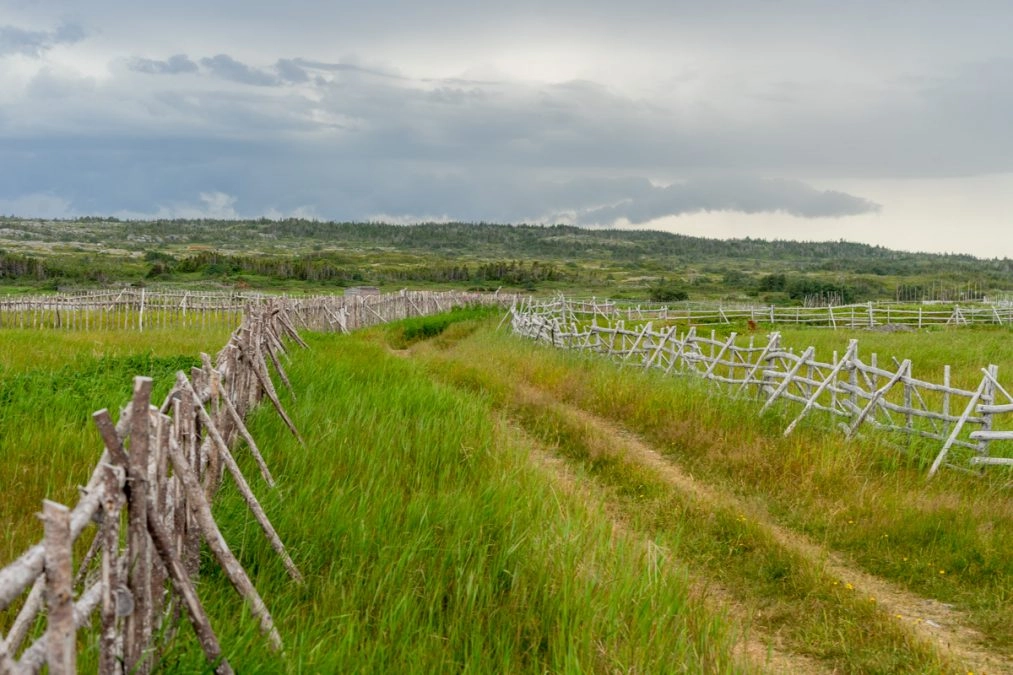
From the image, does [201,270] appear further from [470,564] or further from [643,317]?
[470,564]

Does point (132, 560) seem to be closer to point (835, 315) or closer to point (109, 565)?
point (109, 565)

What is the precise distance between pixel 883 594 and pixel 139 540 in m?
5.58

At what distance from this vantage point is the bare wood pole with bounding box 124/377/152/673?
2768mm

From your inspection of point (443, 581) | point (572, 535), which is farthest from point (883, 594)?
point (443, 581)

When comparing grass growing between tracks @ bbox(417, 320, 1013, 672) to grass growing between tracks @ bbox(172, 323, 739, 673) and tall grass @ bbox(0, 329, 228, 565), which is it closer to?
grass growing between tracks @ bbox(172, 323, 739, 673)

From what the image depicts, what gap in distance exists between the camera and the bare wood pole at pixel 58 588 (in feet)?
7.09

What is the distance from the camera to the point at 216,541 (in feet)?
11.5

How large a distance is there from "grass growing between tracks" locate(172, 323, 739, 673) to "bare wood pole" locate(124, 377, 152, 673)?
0.69ft

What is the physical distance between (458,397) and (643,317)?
33.2 m

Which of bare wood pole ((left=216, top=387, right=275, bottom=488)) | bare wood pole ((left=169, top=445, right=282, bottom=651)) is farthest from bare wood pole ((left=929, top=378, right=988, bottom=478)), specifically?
bare wood pole ((left=169, top=445, right=282, bottom=651))

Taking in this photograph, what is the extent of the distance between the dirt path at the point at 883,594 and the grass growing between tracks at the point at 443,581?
0.80 m

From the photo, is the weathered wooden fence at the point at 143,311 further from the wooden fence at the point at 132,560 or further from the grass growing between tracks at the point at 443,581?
the wooden fence at the point at 132,560

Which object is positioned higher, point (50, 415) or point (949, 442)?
point (50, 415)

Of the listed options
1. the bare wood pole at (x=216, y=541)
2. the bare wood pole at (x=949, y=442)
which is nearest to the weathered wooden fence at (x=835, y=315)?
the bare wood pole at (x=949, y=442)
